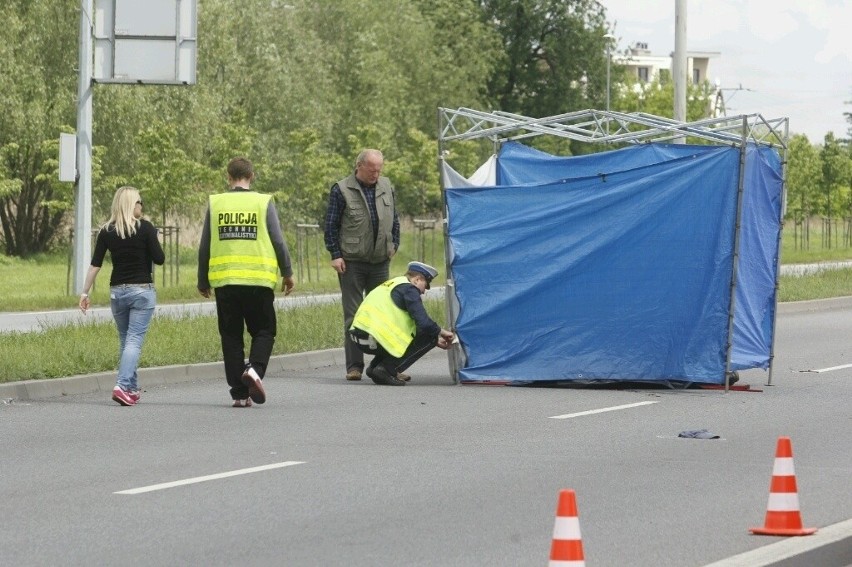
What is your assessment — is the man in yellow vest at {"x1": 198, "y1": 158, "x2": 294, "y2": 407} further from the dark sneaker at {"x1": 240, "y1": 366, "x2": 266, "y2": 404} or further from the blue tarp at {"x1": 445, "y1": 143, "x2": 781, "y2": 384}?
the blue tarp at {"x1": 445, "y1": 143, "x2": 781, "y2": 384}

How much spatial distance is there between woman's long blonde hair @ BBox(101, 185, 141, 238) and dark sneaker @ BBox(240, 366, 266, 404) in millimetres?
1565

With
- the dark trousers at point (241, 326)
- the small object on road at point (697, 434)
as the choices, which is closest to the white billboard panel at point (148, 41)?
the dark trousers at point (241, 326)

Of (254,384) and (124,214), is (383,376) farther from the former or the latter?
(124,214)

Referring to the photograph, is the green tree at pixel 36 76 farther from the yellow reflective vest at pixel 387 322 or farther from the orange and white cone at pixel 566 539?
the orange and white cone at pixel 566 539

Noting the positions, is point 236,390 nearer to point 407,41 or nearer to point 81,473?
point 81,473

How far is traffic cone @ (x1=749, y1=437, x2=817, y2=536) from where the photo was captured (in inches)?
306

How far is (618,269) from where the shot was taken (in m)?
15.7

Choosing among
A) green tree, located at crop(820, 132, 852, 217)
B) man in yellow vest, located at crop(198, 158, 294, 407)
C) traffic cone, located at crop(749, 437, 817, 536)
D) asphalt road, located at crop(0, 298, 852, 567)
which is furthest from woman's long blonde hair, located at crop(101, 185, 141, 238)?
green tree, located at crop(820, 132, 852, 217)

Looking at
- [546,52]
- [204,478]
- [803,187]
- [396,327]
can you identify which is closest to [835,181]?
[803,187]

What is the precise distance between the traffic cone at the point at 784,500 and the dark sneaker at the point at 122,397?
7265 mm

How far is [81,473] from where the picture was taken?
1020 centimetres

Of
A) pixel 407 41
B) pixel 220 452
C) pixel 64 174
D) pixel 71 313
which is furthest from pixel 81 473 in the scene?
pixel 407 41

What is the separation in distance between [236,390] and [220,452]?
112 inches

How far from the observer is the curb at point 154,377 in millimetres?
14797
